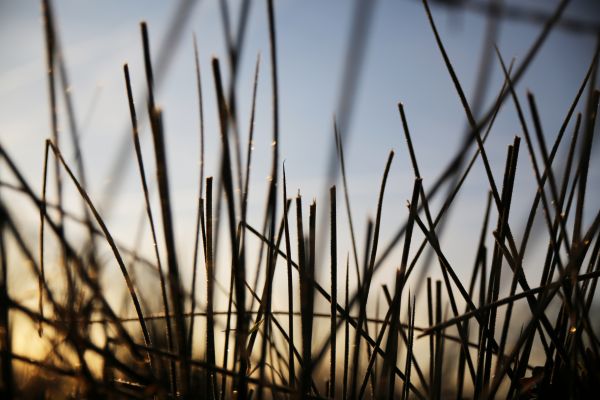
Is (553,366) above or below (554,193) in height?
below

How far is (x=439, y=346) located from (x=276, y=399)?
0.25m

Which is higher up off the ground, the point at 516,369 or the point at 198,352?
the point at 198,352

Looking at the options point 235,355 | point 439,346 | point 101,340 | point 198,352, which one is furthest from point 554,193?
point 198,352

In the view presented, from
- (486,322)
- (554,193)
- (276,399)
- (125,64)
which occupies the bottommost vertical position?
(276,399)

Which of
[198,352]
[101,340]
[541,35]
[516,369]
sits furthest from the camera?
[198,352]

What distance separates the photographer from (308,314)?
55 centimetres

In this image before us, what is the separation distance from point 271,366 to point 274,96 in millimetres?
472

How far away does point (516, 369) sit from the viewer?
721mm

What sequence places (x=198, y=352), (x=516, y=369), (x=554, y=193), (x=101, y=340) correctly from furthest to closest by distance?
(x=198, y=352) → (x=101, y=340) → (x=516, y=369) → (x=554, y=193)

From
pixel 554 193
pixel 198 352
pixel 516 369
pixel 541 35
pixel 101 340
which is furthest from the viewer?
pixel 198 352

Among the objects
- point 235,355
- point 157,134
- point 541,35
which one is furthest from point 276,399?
point 541,35

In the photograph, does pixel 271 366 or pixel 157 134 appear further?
pixel 271 366

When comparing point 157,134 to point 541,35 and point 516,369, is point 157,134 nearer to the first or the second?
point 541,35

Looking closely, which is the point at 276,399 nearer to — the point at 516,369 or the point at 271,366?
the point at 271,366
